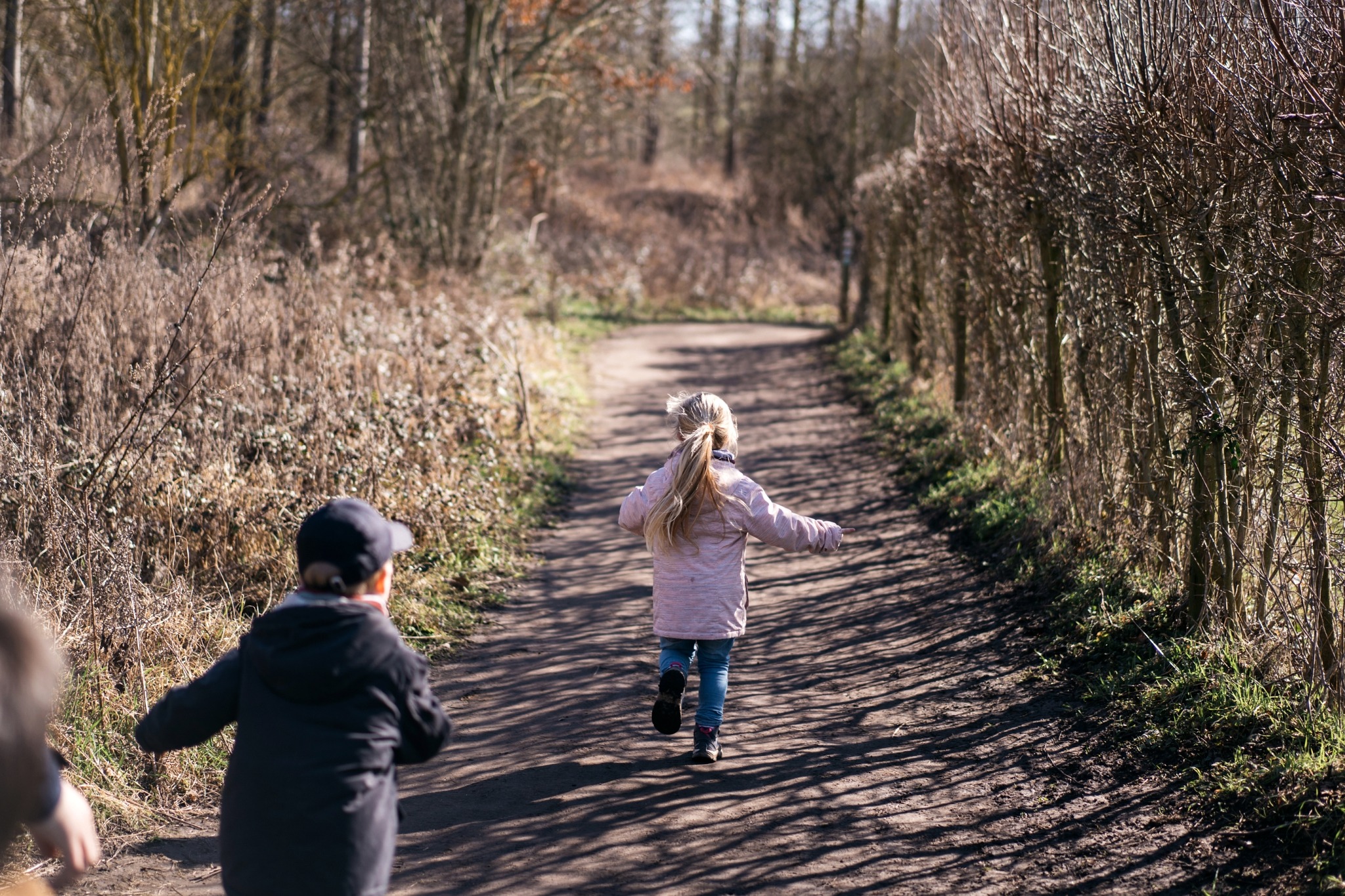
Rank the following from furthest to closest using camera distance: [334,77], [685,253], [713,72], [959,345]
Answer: [713,72] → [685,253] → [334,77] → [959,345]

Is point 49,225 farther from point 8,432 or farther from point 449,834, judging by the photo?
point 449,834

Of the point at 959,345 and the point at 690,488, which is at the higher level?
the point at 959,345

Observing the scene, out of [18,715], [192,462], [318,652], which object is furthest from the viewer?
[192,462]

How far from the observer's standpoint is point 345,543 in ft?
8.48

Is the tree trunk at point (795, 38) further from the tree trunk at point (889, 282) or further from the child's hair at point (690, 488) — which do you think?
the child's hair at point (690, 488)

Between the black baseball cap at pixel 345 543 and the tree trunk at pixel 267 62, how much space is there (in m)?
15.5

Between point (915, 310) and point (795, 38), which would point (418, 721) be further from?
point (795, 38)

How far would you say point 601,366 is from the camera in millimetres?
17203

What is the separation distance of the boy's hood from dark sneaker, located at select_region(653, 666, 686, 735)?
6.73 feet

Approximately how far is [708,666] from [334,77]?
14540 millimetres

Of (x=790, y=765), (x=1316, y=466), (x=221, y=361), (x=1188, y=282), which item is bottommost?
(x=790, y=765)

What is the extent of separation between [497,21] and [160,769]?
14.4m

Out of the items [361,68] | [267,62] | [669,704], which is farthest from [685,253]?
[669,704]

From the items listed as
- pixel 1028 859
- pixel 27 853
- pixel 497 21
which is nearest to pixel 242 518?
pixel 27 853
